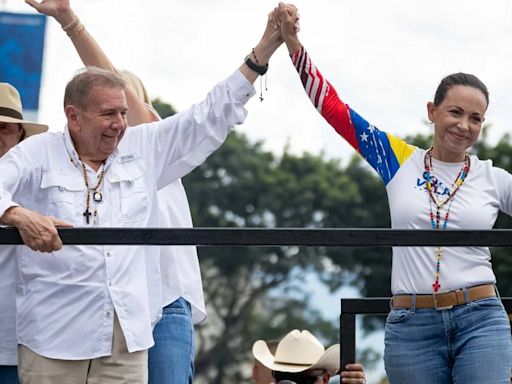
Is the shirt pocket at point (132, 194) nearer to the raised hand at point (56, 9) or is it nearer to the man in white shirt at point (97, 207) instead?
the man in white shirt at point (97, 207)

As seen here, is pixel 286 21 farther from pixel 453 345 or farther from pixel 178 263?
pixel 453 345

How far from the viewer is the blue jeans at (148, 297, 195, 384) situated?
5.43 m

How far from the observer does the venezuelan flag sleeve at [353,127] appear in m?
5.51

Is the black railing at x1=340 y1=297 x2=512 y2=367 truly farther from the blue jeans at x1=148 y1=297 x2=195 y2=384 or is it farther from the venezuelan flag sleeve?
the blue jeans at x1=148 y1=297 x2=195 y2=384

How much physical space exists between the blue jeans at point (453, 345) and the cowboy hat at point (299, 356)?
1.75m

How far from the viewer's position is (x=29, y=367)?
5.00 meters

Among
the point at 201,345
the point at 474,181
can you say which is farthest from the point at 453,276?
the point at 201,345

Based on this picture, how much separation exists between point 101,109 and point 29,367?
904 millimetres

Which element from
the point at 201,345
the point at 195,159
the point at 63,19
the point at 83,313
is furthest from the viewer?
the point at 201,345

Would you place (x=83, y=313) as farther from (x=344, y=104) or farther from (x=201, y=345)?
(x=201, y=345)

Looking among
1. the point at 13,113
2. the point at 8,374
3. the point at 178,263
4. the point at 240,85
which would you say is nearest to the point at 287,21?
the point at 240,85

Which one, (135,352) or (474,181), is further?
(474,181)

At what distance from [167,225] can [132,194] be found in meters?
0.42

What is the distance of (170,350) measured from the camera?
5.44m
